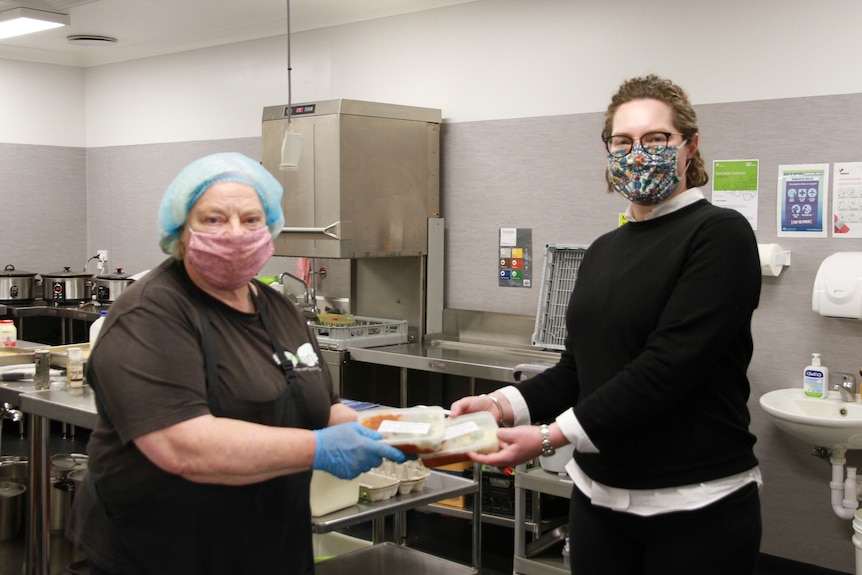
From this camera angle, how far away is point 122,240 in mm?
7109

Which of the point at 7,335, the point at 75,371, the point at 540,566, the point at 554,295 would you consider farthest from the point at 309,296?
the point at 540,566

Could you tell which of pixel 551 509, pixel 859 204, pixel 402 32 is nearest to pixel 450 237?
pixel 402 32

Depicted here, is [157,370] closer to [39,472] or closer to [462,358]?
[39,472]

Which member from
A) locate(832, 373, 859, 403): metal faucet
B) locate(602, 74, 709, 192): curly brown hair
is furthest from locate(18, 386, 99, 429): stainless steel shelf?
locate(832, 373, 859, 403): metal faucet

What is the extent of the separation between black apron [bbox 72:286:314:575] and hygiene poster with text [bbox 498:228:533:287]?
2999mm

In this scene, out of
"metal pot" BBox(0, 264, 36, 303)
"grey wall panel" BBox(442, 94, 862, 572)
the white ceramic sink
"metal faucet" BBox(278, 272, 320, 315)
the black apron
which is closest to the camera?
the black apron

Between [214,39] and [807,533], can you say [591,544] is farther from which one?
[214,39]

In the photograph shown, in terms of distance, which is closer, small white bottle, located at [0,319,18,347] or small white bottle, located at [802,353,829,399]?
small white bottle, located at [802,353,829,399]

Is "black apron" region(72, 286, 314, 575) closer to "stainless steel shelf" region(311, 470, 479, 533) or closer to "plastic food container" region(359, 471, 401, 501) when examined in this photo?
"stainless steel shelf" region(311, 470, 479, 533)

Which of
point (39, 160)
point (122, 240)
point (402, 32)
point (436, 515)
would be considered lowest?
point (436, 515)

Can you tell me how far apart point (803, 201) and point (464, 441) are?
251 centimetres

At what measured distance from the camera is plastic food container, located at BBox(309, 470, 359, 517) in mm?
2232

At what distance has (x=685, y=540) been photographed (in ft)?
5.65

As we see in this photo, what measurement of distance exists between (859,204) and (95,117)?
6.00 m
